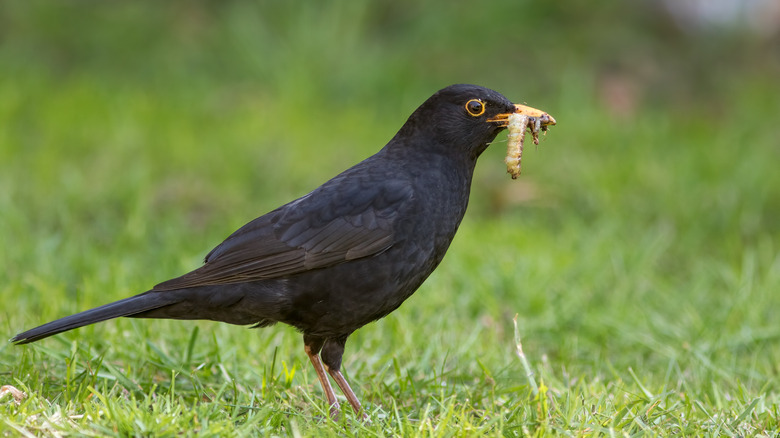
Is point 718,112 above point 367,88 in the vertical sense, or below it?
below

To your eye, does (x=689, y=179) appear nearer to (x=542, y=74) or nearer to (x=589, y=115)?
(x=589, y=115)

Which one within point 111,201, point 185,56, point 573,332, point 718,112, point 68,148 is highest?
point 185,56

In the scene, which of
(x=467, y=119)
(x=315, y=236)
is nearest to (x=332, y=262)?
(x=315, y=236)

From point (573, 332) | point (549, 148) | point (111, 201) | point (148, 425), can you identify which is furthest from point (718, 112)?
point (148, 425)

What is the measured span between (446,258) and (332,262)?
2.25 m

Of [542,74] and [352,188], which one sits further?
[542,74]

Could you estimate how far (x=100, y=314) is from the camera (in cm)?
359

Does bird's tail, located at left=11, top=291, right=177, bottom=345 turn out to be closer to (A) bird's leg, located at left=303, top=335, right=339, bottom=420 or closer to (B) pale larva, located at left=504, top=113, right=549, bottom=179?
(A) bird's leg, located at left=303, top=335, right=339, bottom=420

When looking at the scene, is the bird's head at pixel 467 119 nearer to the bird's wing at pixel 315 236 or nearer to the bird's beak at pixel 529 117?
the bird's beak at pixel 529 117

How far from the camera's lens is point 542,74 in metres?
9.11

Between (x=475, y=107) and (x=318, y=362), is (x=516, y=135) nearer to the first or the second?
(x=475, y=107)

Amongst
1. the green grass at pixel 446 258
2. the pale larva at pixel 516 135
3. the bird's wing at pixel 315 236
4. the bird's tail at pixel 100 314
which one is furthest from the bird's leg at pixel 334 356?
the pale larva at pixel 516 135

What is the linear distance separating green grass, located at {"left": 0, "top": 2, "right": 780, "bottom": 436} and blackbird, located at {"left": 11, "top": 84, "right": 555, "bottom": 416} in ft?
0.73

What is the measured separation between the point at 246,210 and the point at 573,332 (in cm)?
267
